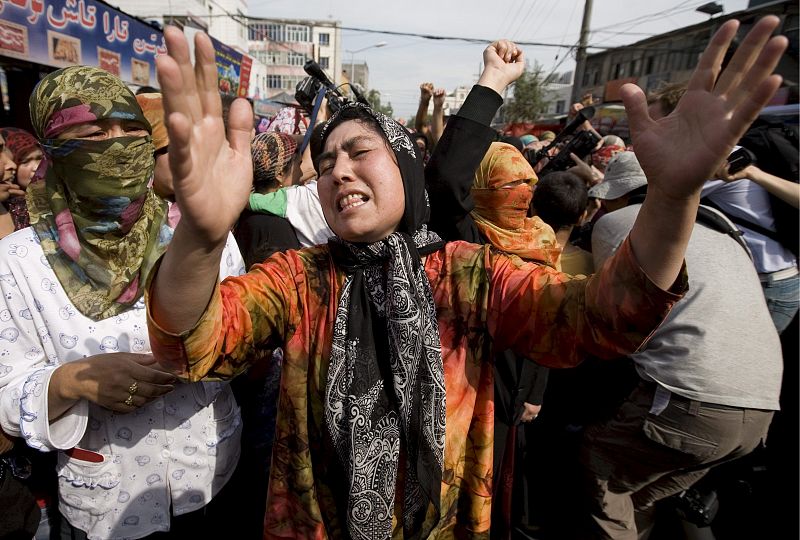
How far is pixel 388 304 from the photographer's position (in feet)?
3.98

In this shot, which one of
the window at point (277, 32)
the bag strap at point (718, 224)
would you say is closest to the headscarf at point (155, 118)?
the bag strap at point (718, 224)

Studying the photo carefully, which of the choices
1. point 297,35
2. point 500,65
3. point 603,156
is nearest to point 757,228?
point 500,65

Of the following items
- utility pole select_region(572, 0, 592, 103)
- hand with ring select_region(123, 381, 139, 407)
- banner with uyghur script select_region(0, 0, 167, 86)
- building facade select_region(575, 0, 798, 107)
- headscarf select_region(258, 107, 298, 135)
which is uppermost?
building facade select_region(575, 0, 798, 107)

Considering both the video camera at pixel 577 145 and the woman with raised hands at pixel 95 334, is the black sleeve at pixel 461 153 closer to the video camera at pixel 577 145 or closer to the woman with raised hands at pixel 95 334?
the woman with raised hands at pixel 95 334

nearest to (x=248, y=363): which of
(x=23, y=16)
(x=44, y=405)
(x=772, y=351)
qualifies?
(x=44, y=405)

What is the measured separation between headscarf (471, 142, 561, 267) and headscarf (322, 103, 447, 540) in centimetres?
111

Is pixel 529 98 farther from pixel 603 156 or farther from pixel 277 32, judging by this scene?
pixel 277 32

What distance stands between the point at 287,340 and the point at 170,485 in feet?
2.11

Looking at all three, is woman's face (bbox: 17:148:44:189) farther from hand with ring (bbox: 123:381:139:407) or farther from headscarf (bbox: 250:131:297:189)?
hand with ring (bbox: 123:381:139:407)

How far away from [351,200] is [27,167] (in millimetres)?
2950

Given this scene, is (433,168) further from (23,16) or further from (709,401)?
(23,16)

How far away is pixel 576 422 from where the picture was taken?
2719 millimetres

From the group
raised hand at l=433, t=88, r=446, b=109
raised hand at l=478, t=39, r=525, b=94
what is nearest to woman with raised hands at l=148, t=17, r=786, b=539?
raised hand at l=478, t=39, r=525, b=94

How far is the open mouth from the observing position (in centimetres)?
127
